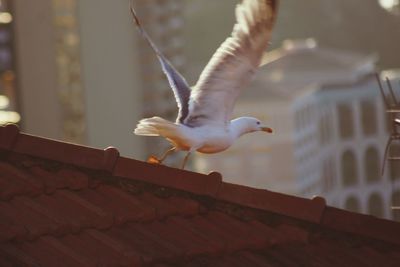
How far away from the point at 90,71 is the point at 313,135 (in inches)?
579

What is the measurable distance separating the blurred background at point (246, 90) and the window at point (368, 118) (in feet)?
0.11

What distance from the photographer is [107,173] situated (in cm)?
563

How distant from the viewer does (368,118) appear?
3738 cm

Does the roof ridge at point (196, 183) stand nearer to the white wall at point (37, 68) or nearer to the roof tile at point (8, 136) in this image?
the roof tile at point (8, 136)

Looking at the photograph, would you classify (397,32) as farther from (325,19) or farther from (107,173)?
(107,173)

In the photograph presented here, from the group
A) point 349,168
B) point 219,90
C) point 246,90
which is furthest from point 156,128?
point 349,168

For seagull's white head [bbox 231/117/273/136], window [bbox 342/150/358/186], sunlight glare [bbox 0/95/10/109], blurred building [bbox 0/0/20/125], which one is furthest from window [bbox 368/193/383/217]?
seagull's white head [bbox 231/117/273/136]

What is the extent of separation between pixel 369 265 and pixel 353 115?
3230 centimetres

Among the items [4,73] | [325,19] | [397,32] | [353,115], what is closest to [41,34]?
[4,73]

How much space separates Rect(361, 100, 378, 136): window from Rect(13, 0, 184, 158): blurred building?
1041cm

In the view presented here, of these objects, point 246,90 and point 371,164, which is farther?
point 371,164

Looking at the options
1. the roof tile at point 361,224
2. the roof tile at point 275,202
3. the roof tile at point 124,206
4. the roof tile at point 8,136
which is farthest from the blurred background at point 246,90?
the roof tile at point 8,136

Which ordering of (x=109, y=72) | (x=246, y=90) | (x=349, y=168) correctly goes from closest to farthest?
1. (x=109, y=72)
2. (x=246, y=90)
3. (x=349, y=168)

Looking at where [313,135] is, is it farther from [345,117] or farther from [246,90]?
→ [246,90]
